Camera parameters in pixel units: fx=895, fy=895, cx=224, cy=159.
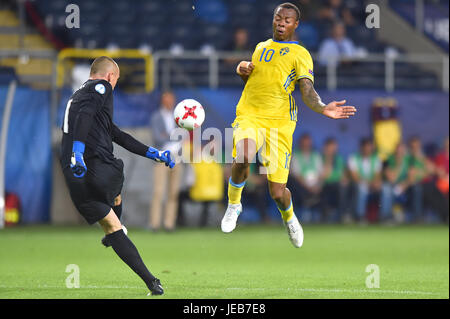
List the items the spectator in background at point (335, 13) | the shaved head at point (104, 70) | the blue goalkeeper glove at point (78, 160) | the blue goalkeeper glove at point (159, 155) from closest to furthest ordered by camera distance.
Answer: the blue goalkeeper glove at point (78, 160)
the shaved head at point (104, 70)
the blue goalkeeper glove at point (159, 155)
the spectator in background at point (335, 13)

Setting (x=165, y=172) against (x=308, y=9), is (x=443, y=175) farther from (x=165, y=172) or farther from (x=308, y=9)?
(x=165, y=172)

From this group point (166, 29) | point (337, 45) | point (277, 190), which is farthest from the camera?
point (166, 29)

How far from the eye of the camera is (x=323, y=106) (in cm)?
872

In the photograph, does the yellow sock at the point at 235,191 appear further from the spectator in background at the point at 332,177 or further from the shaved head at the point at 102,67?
the spectator in background at the point at 332,177

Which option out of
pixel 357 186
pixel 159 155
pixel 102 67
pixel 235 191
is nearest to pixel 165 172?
pixel 357 186

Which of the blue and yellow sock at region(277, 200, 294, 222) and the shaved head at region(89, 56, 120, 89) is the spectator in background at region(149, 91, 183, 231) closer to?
the blue and yellow sock at region(277, 200, 294, 222)

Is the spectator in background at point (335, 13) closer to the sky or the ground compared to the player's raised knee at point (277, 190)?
closer to the sky

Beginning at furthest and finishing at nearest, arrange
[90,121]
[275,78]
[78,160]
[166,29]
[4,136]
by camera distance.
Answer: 1. [166,29]
2. [4,136]
3. [275,78]
4. [90,121]
5. [78,160]

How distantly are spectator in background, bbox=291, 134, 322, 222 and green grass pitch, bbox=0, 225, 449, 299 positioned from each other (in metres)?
0.91

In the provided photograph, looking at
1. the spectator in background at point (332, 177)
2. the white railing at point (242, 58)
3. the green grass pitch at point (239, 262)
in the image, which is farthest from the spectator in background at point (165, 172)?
the spectator in background at point (332, 177)

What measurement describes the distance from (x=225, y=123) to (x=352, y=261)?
21.2 feet

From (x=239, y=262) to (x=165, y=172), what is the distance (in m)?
4.89

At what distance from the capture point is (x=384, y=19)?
71.9 ft

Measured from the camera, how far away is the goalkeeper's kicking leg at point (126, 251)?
795 cm
